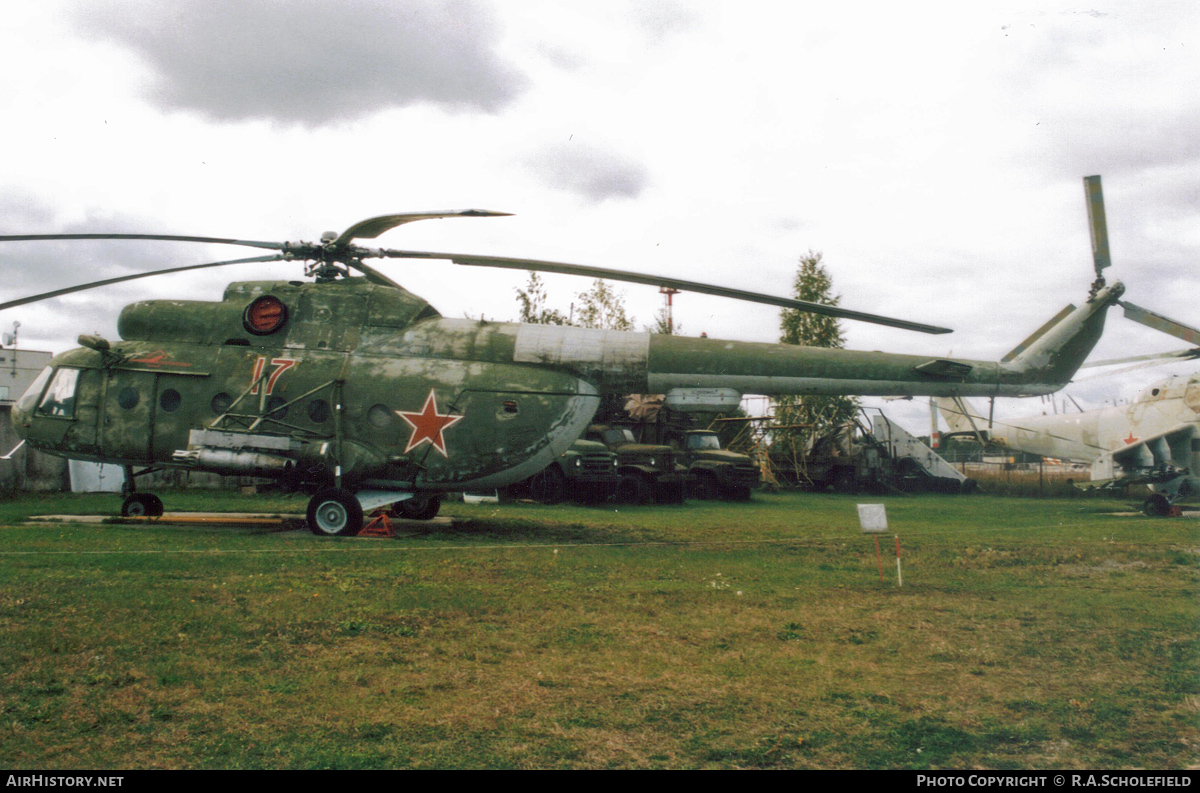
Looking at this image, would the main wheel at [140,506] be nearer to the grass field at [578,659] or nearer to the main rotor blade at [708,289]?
the grass field at [578,659]

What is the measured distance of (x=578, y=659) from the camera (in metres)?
4.81

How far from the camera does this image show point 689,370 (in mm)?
10773

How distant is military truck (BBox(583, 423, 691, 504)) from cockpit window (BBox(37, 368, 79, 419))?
1202 centimetres

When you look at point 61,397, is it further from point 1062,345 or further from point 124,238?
point 1062,345

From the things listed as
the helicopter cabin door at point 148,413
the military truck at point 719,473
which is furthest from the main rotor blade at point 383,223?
the military truck at point 719,473

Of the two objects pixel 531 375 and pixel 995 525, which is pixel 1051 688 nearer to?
pixel 531 375

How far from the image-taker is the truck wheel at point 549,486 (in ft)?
62.0

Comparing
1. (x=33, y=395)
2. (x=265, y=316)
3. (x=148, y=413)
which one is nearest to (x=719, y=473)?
(x=265, y=316)

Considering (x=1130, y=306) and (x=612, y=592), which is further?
(x=1130, y=306)

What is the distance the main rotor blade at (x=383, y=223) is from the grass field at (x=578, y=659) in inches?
153

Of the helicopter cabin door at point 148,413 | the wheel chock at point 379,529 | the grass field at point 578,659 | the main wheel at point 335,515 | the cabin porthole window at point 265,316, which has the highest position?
the cabin porthole window at point 265,316

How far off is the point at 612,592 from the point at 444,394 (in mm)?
4946

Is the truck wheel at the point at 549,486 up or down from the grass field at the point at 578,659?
up

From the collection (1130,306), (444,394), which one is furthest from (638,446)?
(1130,306)
